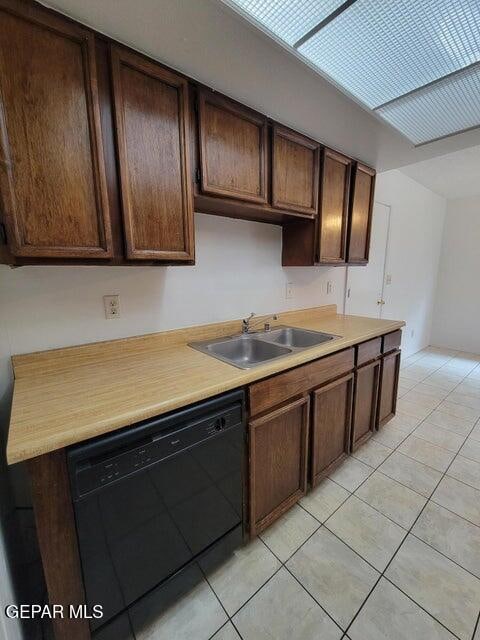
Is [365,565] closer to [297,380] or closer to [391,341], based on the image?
[297,380]

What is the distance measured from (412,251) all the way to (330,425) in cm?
319

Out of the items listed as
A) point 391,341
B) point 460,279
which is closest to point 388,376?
point 391,341

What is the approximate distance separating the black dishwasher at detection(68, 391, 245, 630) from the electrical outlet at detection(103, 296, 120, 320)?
70 centimetres

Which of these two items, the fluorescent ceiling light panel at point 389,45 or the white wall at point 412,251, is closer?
the fluorescent ceiling light panel at point 389,45

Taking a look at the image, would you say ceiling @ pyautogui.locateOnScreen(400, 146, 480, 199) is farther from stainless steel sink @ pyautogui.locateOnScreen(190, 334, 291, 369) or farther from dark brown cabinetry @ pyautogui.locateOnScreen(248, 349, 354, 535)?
stainless steel sink @ pyautogui.locateOnScreen(190, 334, 291, 369)

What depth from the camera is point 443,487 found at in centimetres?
170

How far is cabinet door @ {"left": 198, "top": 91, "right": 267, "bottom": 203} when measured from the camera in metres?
1.25

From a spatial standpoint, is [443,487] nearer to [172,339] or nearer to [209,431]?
[209,431]

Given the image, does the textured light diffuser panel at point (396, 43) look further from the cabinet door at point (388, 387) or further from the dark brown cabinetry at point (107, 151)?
the cabinet door at point (388, 387)

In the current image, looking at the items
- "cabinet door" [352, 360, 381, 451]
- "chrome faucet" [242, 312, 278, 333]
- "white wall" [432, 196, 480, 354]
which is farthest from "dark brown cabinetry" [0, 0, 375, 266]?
"white wall" [432, 196, 480, 354]

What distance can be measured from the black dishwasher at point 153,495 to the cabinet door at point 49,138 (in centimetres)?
71

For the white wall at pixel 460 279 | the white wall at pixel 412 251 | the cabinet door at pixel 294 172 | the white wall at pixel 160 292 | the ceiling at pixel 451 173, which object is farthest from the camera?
the white wall at pixel 460 279

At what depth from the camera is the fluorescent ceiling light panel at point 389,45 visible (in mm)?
897

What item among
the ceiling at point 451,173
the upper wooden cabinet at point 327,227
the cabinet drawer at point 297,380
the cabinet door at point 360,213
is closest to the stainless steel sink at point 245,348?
the cabinet drawer at point 297,380
